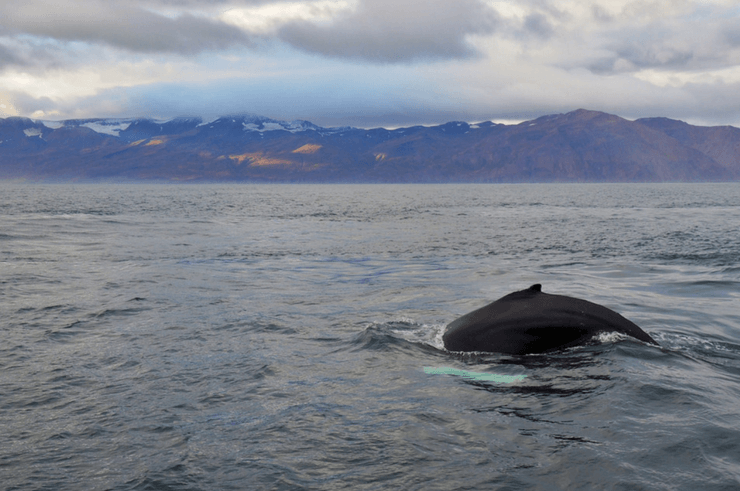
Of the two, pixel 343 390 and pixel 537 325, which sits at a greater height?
pixel 537 325

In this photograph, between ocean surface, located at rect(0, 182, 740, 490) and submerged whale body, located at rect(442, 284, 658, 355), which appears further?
submerged whale body, located at rect(442, 284, 658, 355)

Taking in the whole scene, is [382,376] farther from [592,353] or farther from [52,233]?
[52,233]

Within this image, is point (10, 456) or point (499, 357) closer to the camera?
point (10, 456)

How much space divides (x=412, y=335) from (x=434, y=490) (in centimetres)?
612

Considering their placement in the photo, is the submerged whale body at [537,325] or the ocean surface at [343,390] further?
the submerged whale body at [537,325]

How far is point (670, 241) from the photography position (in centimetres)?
3020

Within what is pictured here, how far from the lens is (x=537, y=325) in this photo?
9.50 metres

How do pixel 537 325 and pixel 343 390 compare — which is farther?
pixel 537 325

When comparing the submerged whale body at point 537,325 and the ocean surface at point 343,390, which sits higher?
the submerged whale body at point 537,325

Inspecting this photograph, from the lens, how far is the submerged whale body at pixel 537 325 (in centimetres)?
947

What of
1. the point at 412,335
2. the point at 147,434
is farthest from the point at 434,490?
the point at 412,335

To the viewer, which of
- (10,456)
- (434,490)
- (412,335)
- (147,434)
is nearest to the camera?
(434,490)

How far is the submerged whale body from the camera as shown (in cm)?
947

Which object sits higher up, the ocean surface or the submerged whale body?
the submerged whale body
